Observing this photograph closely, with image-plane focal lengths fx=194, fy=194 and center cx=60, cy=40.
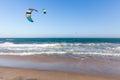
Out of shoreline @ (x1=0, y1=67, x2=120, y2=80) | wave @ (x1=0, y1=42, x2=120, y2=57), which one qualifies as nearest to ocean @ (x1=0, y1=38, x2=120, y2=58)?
wave @ (x1=0, y1=42, x2=120, y2=57)

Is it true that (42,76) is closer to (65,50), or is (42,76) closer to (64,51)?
(64,51)

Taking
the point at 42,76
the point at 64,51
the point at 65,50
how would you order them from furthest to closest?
the point at 65,50 → the point at 64,51 → the point at 42,76

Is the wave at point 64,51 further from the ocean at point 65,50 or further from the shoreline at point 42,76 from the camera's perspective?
the shoreline at point 42,76

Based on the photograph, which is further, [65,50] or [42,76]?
[65,50]

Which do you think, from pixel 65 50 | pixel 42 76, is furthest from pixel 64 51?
pixel 42 76

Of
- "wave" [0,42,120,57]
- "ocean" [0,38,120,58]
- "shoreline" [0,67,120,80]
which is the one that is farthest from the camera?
"wave" [0,42,120,57]

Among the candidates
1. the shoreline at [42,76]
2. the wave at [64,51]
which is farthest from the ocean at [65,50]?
the shoreline at [42,76]

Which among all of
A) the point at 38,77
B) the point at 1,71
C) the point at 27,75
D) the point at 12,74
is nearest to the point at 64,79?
the point at 38,77

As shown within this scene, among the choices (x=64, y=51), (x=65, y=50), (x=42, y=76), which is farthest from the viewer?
(x=65, y=50)

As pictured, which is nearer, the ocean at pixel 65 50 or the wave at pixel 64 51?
the ocean at pixel 65 50

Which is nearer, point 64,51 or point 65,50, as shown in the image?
point 64,51

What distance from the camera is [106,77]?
26.0 ft

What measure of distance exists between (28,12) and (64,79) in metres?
3.69

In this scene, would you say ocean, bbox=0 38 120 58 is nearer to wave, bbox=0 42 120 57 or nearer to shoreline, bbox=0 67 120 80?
wave, bbox=0 42 120 57
